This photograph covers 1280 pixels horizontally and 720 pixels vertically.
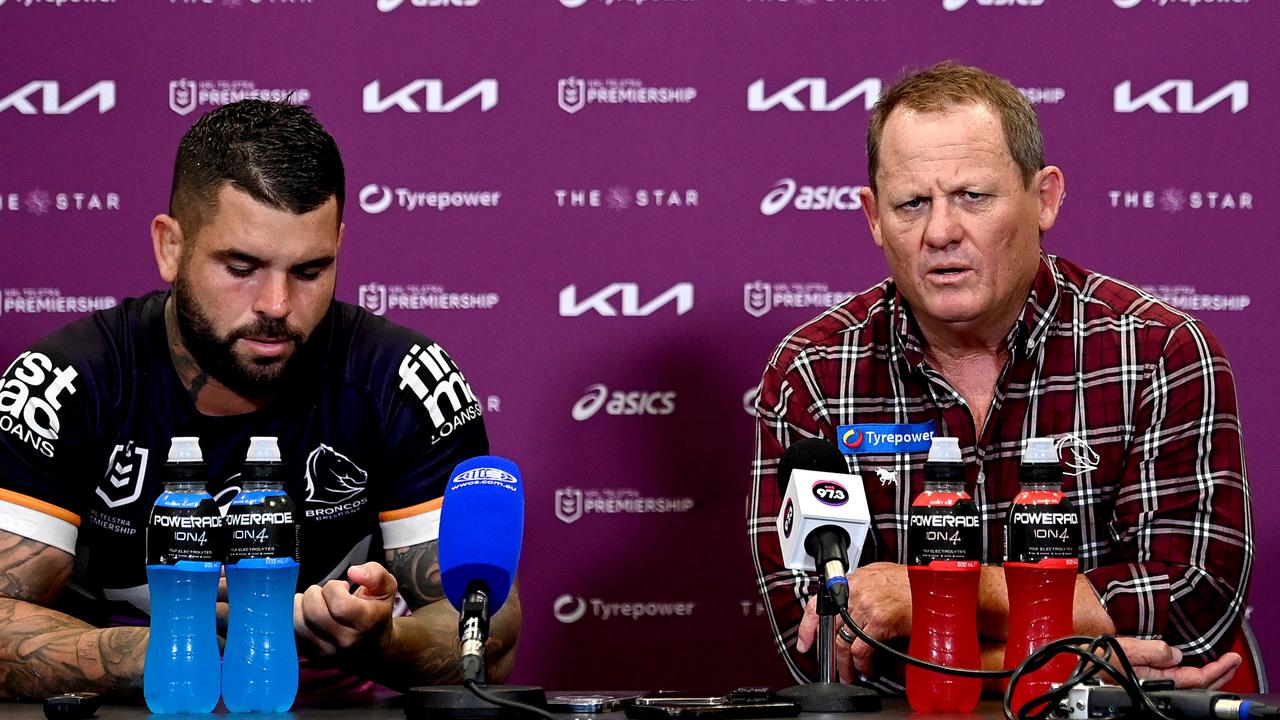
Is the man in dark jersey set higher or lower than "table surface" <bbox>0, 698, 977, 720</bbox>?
higher

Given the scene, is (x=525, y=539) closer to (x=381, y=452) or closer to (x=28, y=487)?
(x=381, y=452)

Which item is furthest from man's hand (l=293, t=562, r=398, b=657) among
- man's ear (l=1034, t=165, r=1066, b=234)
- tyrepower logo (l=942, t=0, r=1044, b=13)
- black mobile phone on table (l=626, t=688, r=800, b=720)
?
tyrepower logo (l=942, t=0, r=1044, b=13)

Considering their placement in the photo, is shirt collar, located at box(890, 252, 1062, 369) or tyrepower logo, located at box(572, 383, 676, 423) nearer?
shirt collar, located at box(890, 252, 1062, 369)

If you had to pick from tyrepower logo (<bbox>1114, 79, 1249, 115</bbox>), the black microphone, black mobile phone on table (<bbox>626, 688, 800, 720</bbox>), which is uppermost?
tyrepower logo (<bbox>1114, 79, 1249, 115</bbox>)

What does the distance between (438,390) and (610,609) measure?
3.16ft

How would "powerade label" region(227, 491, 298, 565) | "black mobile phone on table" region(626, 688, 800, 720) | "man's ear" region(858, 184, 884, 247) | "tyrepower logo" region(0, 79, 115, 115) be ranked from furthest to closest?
"tyrepower logo" region(0, 79, 115, 115), "man's ear" region(858, 184, 884, 247), "powerade label" region(227, 491, 298, 565), "black mobile phone on table" region(626, 688, 800, 720)

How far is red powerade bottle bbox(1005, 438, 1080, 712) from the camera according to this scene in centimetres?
159

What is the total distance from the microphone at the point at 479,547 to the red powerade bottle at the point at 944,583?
0.47 m

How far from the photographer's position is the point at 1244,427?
3.07 m

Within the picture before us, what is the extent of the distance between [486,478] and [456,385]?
903mm

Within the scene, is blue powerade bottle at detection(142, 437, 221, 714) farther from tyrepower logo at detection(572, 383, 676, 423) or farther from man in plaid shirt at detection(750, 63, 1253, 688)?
tyrepower logo at detection(572, 383, 676, 423)

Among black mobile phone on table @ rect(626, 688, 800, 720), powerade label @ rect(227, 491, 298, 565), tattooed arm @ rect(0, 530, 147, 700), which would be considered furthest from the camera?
tattooed arm @ rect(0, 530, 147, 700)

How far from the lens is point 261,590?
168 centimetres

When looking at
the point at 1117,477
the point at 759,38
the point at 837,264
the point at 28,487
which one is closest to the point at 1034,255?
the point at 1117,477
